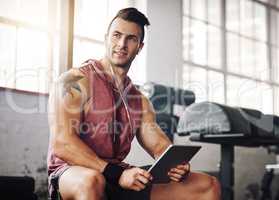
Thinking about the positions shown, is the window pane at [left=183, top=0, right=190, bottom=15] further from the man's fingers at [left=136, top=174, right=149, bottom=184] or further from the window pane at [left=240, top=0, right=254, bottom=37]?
the man's fingers at [left=136, top=174, right=149, bottom=184]

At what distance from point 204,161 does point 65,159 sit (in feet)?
4.83

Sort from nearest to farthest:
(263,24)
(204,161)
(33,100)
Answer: (33,100) → (204,161) → (263,24)

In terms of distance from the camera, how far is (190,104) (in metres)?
2.49

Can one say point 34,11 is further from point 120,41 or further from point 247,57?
point 247,57

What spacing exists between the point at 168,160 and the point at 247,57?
6.43ft

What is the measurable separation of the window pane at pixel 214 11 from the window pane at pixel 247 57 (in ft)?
0.78

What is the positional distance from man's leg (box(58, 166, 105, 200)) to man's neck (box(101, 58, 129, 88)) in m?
0.45

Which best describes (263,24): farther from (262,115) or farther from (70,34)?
(70,34)

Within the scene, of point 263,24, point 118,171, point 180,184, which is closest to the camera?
point 118,171

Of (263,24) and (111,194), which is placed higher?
(263,24)

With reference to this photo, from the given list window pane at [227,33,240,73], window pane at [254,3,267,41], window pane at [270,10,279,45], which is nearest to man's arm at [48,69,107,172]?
window pane at [227,33,240,73]

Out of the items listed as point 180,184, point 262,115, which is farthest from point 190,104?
point 180,184

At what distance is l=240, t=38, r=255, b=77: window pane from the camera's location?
318 centimetres

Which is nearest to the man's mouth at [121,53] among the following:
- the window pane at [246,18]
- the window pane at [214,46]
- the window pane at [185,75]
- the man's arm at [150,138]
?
the man's arm at [150,138]
